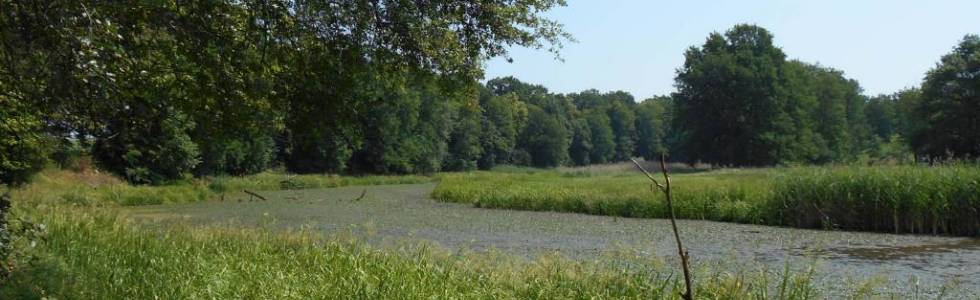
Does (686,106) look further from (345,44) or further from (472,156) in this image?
(345,44)

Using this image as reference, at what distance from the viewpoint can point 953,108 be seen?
110ft

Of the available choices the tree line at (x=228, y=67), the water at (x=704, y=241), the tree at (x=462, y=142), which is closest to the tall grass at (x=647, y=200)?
the water at (x=704, y=241)

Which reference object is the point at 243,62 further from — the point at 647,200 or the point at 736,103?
the point at 736,103

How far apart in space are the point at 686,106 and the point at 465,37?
45.1m

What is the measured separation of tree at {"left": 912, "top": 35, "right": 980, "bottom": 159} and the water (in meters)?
23.7

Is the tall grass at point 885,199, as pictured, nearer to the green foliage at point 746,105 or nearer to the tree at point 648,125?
the green foliage at point 746,105

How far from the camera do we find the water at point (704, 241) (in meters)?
8.11

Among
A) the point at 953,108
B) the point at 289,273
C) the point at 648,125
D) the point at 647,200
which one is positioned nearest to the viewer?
the point at 289,273

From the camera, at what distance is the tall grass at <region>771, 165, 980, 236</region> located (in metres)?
13.0

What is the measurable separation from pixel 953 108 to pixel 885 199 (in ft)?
79.5

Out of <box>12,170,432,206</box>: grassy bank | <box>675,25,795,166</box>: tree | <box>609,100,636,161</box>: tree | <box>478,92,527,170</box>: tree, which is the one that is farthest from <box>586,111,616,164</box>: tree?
<box>12,170,432,206</box>: grassy bank

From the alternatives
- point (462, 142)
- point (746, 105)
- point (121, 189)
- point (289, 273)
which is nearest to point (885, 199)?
point (289, 273)

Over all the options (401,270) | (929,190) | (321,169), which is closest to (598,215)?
(929,190)

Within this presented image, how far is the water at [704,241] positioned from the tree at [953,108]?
23.7 meters
